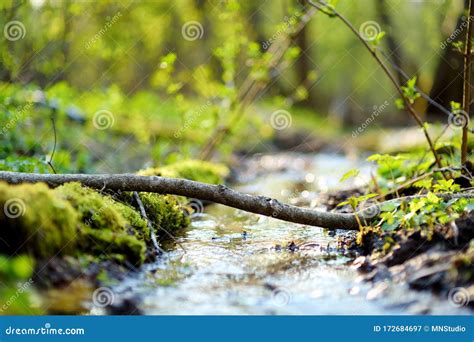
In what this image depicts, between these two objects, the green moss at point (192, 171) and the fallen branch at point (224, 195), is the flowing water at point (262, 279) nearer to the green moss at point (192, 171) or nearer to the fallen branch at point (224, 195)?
the fallen branch at point (224, 195)

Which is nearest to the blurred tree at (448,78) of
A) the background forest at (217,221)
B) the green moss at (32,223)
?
the background forest at (217,221)

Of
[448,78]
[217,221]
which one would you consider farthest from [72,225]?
[448,78]

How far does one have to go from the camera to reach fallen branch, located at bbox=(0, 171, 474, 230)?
394cm

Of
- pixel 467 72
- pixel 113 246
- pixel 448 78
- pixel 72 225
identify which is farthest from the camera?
pixel 448 78

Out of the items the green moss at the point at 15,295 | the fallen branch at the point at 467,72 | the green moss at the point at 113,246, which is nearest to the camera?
the green moss at the point at 15,295

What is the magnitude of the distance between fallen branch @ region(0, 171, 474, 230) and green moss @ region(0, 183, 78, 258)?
75 centimetres

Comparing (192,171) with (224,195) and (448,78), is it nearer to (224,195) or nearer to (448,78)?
(224,195)

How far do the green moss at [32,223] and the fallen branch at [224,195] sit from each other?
747mm

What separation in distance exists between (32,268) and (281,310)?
148 cm

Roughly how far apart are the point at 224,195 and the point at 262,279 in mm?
836

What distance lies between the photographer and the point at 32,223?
9.96ft

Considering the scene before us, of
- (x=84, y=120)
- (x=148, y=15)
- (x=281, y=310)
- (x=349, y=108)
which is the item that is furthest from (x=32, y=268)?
(x=349, y=108)

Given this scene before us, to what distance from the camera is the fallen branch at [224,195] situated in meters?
3.94

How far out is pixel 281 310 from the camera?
2.96 metres
